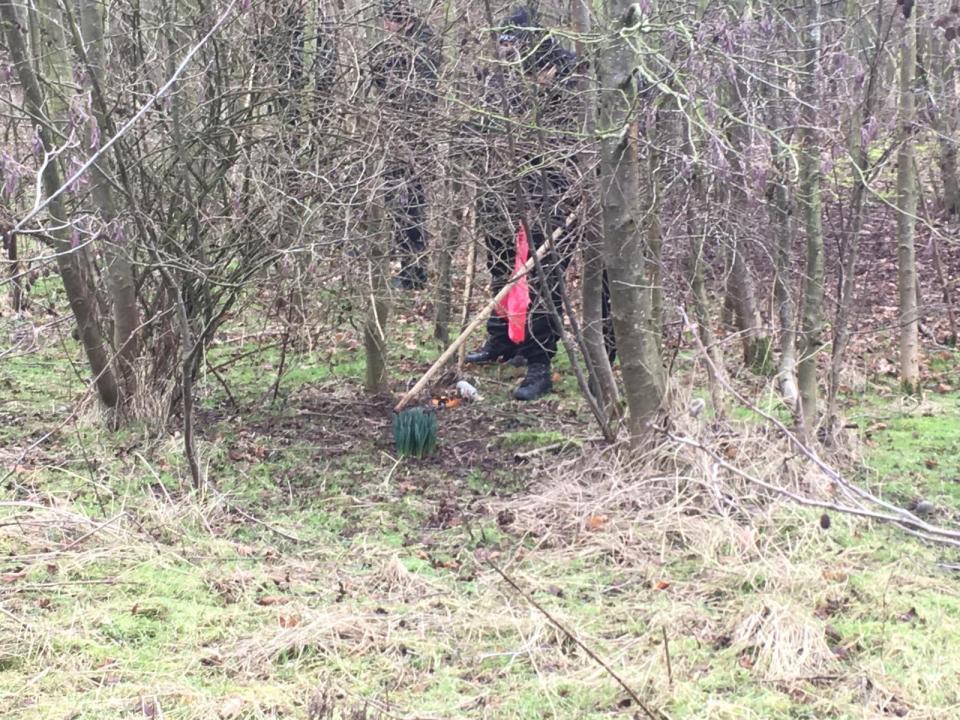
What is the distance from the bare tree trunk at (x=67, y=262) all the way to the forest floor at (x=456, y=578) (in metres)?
0.36

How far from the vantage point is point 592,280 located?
5.68 metres

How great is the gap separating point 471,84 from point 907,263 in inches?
131

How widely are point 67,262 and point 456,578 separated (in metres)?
3.15

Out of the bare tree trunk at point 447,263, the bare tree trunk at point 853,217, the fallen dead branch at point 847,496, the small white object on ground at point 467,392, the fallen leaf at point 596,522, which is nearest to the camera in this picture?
the fallen dead branch at point 847,496

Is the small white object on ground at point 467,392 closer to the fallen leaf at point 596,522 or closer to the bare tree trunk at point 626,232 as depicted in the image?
the bare tree trunk at point 626,232

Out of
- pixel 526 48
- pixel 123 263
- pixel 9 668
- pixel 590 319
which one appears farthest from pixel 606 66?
pixel 9 668

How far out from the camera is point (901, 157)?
6.50 meters

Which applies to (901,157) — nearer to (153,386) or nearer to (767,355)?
(767,355)

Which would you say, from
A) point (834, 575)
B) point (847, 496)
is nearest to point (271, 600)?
point (834, 575)

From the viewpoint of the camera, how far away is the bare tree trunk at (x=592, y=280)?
16.9 ft

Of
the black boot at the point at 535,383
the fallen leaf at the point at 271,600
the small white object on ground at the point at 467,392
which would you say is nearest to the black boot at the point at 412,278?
the small white object on ground at the point at 467,392

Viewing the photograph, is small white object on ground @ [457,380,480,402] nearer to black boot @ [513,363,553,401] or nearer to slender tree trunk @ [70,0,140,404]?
black boot @ [513,363,553,401]

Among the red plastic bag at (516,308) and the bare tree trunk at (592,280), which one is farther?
the red plastic bag at (516,308)

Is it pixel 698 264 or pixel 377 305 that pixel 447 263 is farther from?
pixel 698 264
